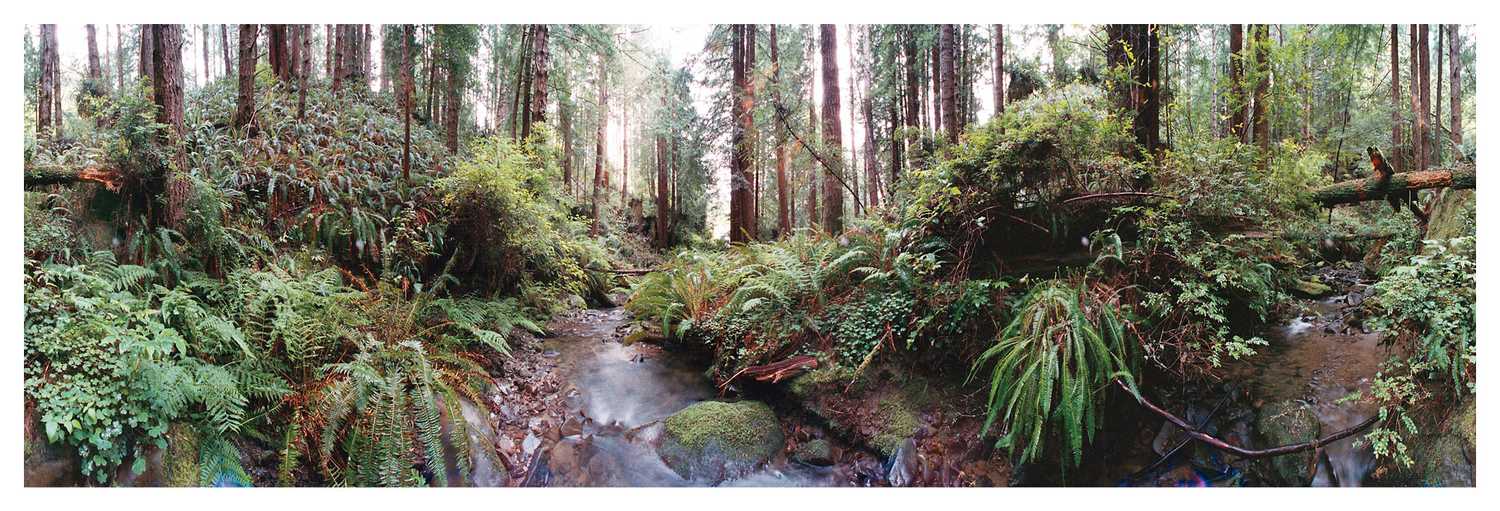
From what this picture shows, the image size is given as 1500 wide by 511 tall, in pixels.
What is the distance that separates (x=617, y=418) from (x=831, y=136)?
5.10 metres

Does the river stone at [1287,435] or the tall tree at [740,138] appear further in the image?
the tall tree at [740,138]

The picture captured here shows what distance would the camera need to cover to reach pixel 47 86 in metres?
3.97

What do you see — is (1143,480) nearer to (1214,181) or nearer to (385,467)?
(1214,181)

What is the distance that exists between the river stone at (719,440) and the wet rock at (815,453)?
125 millimetres

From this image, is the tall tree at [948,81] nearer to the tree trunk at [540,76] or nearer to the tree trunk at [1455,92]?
the tree trunk at [1455,92]

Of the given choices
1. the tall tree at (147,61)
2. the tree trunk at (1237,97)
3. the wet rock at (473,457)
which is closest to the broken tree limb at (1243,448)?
the tree trunk at (1237,97)

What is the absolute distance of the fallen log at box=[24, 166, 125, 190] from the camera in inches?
109

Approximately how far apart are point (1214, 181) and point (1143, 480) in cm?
168

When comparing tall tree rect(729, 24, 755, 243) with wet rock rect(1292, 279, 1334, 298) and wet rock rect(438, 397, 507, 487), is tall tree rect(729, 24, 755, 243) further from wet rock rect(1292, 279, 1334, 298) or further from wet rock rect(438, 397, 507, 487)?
wet rock rect(1292, 279, 1334, 298)

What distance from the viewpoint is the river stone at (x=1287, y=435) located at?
2488mm

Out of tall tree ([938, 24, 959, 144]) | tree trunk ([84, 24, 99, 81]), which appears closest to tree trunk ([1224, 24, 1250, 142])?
tall tree ([938, 24, 959, 144])

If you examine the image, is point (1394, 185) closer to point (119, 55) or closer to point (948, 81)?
point (948, 81)

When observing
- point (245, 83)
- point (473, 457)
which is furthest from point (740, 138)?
point (473, 457)

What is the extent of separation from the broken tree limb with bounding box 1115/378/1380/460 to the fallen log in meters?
4.91
